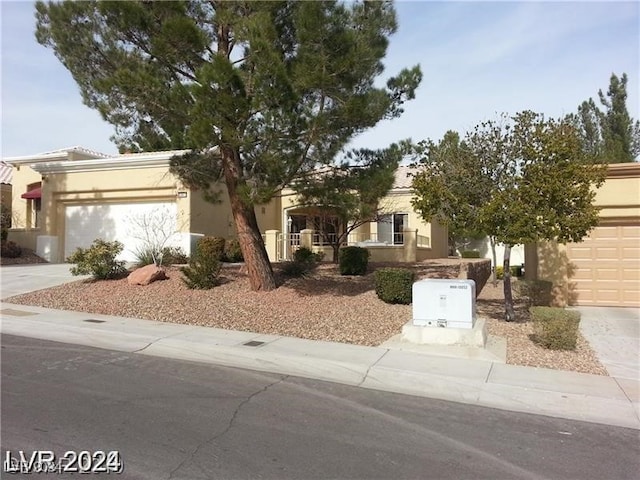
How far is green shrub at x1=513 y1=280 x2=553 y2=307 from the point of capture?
1341 centimetres

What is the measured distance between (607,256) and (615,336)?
14.4 ft

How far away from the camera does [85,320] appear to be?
10.5 meters

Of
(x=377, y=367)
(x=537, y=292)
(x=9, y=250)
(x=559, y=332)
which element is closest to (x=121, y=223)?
(x=9, y=250)

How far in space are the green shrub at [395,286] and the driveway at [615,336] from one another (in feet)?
11.7

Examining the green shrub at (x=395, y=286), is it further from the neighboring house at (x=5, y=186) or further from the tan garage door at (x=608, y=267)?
the neighboring house at (x=5, y=186)

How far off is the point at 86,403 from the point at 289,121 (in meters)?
6.01

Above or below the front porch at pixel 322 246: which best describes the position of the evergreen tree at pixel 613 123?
above

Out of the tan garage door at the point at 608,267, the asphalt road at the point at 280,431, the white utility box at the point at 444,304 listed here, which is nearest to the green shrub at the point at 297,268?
the white utility box at the point at 444,304

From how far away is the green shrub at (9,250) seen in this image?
20297 mm

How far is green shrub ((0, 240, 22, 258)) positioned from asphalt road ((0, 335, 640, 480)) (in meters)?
15.4

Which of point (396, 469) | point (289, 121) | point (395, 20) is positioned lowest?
point (396, 469)

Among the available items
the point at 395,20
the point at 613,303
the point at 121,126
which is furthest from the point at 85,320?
the point at 613,303

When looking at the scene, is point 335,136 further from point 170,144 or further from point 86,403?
point 86,403

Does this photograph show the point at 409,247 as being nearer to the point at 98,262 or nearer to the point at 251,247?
the point at 251,247
